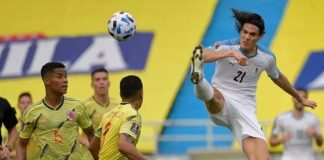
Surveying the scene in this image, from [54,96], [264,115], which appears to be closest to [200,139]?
[264,115]

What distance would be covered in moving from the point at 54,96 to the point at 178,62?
11080 mm

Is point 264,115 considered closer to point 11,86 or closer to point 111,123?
point 11,86

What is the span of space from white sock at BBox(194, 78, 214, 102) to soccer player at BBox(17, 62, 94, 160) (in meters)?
1.25

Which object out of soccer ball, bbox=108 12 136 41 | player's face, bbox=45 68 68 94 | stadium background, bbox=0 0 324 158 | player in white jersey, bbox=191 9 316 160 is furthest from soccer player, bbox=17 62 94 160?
stadium background, bbox=0 0 324 158

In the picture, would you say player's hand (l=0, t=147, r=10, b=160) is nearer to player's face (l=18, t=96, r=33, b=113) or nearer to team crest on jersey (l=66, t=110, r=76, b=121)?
team crest on jersey (l=66, t=110, r=76, b=121)

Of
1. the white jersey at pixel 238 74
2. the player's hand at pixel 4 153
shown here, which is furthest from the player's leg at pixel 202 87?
the player's hand at pixel 4 153

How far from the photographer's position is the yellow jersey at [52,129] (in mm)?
12984

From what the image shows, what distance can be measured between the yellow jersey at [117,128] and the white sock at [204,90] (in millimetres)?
1353

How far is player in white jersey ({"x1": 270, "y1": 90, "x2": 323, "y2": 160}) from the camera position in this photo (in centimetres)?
1917

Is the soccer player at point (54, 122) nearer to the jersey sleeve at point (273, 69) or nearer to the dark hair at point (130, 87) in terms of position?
the dark hair at point (130, 87)

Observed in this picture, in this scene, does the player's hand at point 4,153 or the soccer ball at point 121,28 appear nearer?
the player's hand at point 4,153

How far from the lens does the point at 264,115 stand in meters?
23.4

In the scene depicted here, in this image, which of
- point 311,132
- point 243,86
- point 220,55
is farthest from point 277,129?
point 220,55

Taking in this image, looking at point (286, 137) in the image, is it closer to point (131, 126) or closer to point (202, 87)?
point (202, 87)
